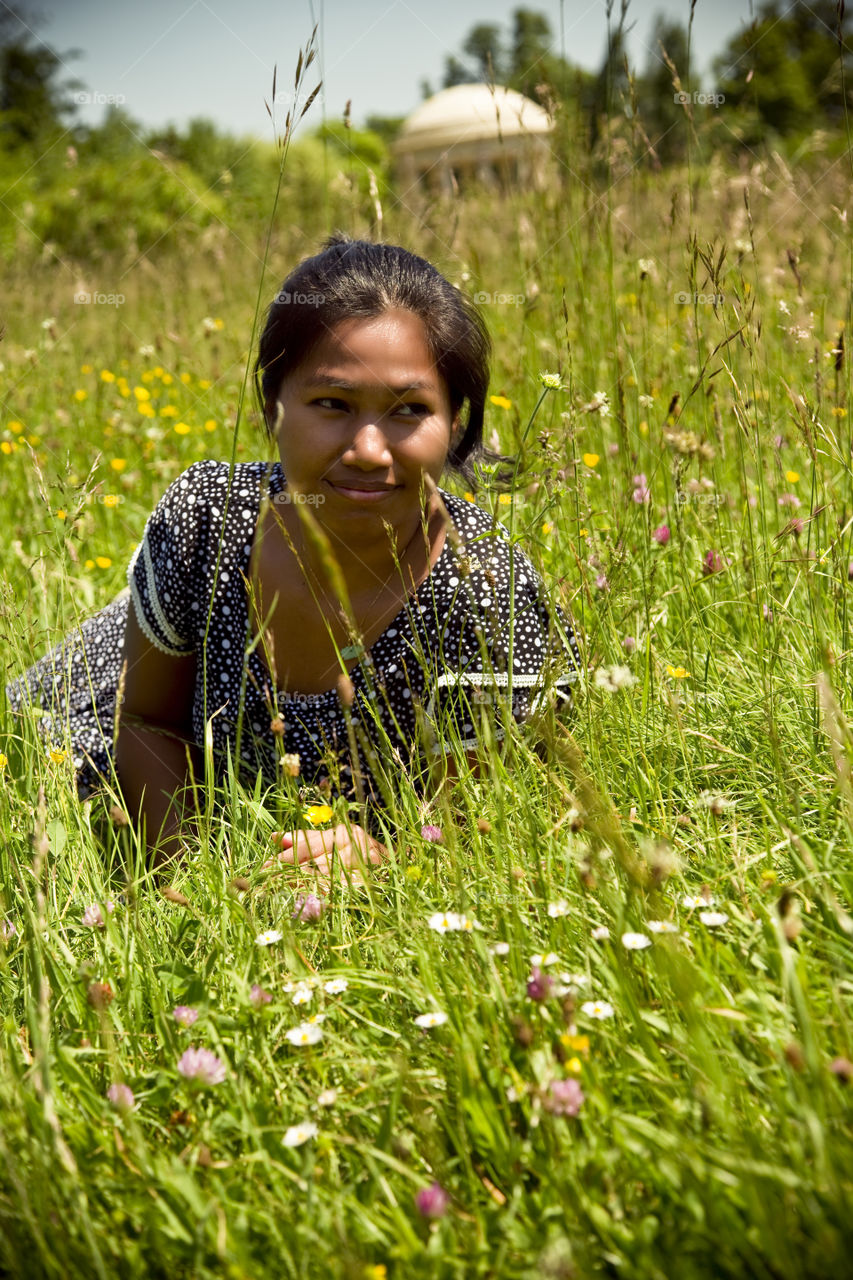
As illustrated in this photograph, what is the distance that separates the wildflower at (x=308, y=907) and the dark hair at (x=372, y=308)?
0.90 meters

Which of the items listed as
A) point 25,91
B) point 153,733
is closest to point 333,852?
point 153,733

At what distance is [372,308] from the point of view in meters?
1.86

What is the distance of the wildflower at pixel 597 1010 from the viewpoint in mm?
1047

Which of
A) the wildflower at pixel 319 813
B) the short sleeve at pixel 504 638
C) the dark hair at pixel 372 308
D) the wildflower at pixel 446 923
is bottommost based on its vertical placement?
the wildflower at pixel 446 923

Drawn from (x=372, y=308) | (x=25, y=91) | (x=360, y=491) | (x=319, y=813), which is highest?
(x=25, y=91)

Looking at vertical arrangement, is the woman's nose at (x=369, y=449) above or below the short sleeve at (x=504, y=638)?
above

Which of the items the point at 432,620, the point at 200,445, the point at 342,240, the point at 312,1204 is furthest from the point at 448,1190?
the point at 200,445

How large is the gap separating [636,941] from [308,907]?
42 cm

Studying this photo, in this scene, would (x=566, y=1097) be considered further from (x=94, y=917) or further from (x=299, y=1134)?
(x=94, y=917)

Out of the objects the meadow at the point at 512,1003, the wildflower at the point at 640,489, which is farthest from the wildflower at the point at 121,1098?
the wildflower at the point at 640,489

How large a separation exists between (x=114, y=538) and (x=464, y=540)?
154cm

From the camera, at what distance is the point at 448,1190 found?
94cm

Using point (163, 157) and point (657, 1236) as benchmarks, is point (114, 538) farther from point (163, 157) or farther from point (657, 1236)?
point (657, 1236)

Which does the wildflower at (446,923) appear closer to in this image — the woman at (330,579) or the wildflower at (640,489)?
the woman at (330,579)
